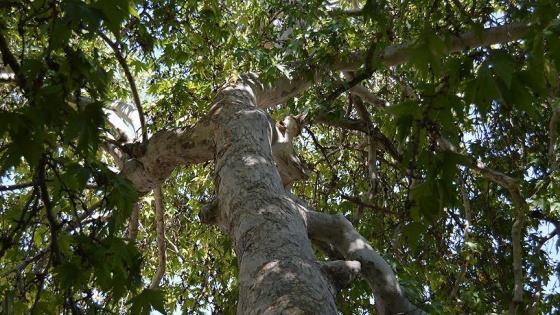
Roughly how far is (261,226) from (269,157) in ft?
2.90

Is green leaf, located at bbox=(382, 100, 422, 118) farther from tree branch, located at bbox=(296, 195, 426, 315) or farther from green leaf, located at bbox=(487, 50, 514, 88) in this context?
tree branch, located at bbox=(296, 195, 426, 315)

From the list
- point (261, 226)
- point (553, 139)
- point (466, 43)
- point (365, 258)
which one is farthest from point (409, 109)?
point (553, 139)

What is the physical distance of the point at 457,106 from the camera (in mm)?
1792

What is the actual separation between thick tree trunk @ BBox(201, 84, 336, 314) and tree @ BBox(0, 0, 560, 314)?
11 millimetres

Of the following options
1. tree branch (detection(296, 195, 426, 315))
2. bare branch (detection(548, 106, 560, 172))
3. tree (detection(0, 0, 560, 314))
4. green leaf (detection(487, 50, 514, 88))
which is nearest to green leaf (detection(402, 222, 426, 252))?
tree (detection(0, 0, 560, 314))

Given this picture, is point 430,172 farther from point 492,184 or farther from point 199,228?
point 492,184

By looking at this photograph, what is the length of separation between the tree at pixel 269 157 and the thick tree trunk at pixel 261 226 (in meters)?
0.01

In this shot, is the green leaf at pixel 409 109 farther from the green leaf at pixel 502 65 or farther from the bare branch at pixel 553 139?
the bare branch at pixel 553 139

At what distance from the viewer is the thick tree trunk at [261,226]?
2.15m

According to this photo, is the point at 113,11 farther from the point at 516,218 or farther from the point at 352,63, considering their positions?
the point at 516,218

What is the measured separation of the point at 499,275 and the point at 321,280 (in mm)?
4430

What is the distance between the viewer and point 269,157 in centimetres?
350

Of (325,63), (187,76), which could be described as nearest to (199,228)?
(187,76)

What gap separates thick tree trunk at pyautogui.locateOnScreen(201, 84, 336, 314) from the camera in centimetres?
215
